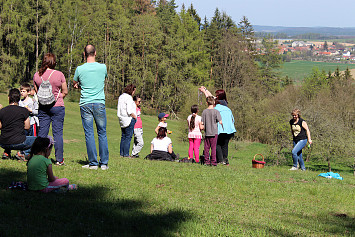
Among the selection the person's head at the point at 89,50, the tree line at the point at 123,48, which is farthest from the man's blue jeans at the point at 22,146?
the tree line at the point at 123,48

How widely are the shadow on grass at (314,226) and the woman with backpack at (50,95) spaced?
16.7 ft

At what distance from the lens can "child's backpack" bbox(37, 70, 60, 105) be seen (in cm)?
890

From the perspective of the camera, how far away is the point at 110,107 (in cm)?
6988

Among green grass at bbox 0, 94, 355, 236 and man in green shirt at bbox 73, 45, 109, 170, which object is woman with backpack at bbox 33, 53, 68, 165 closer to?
man in green shirt at bbox 73, 45, 109, 170

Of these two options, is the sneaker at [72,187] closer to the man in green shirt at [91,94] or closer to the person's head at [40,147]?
the person's head at [40,147]

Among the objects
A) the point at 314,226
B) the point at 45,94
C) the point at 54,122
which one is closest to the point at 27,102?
the point at 54,122

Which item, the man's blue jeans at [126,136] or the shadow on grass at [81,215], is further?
the man's blue jeans at [126,136]

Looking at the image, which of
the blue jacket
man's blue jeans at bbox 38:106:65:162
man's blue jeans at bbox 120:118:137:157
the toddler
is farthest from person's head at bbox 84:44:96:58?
the blue jacket

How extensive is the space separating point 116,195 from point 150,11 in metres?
97.5

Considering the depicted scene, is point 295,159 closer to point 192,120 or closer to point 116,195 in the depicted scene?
point 192,120

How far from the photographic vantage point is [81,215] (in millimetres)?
5887

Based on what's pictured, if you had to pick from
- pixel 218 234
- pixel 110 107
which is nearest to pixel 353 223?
pixel 218 234

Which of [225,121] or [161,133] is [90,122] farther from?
[225,121]

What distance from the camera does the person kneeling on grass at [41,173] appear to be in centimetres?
690
